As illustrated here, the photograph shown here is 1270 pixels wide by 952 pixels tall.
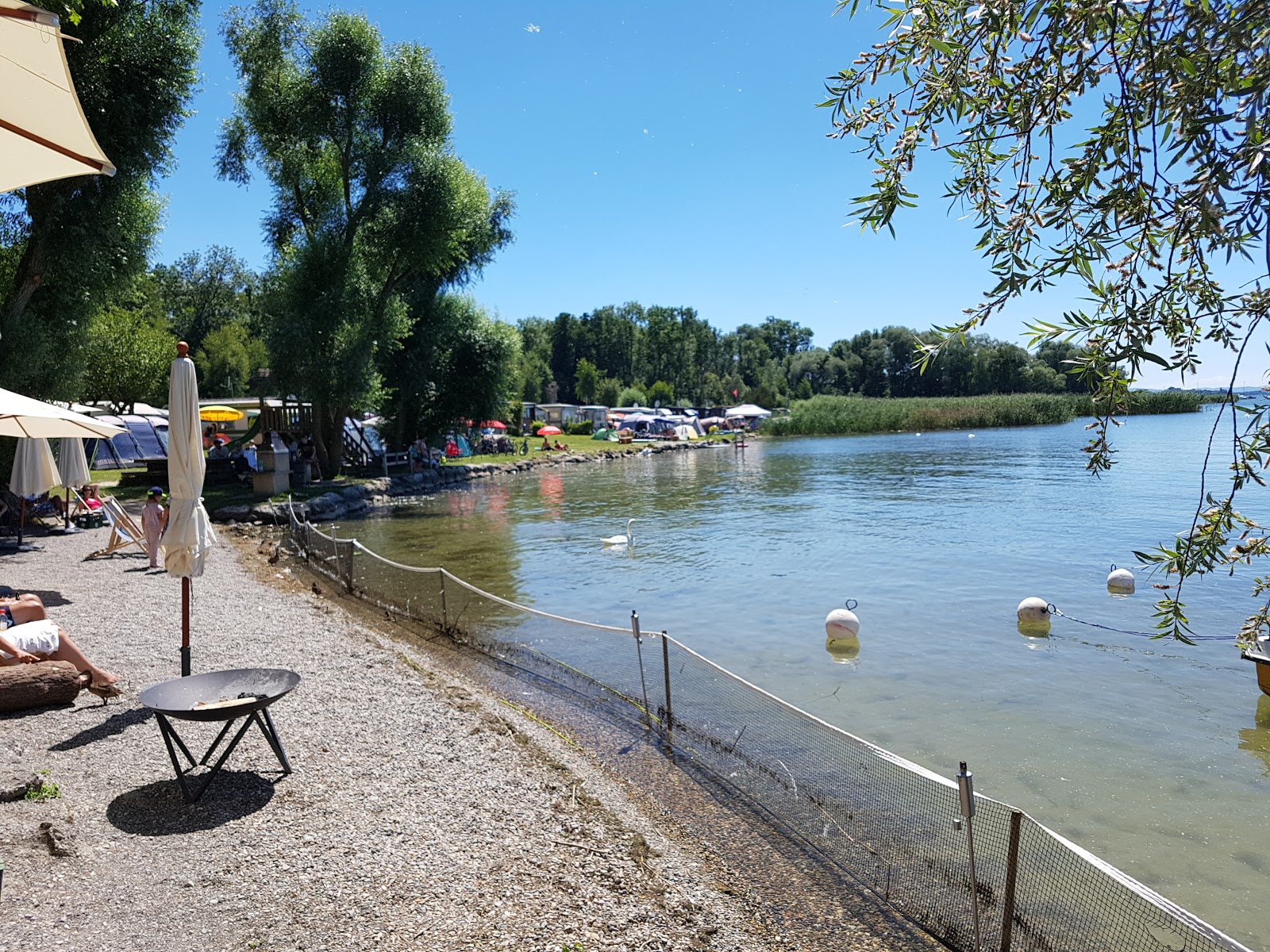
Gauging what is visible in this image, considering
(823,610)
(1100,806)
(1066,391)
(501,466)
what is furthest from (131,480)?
(1066,391)

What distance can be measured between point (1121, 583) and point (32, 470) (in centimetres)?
2060

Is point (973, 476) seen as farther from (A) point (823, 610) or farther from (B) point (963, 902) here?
(B) point (963, 902)

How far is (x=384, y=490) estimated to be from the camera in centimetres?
3216

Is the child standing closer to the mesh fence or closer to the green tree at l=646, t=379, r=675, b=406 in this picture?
the mesh fence

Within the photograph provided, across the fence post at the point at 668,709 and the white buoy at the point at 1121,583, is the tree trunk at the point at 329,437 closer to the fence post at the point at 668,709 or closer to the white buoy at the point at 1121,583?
the white buoy at the point at 1121,583

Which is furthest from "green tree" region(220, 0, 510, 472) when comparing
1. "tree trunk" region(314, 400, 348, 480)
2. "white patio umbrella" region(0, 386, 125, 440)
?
"white patio umbrella" region(0, 386, 125, 440)

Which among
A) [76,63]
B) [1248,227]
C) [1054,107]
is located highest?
[76,63]

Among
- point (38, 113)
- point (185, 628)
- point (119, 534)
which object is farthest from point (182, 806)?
point (119, 534)

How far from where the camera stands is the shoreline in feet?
76.4

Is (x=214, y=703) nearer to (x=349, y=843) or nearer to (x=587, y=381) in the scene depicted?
(x=349, y=843)

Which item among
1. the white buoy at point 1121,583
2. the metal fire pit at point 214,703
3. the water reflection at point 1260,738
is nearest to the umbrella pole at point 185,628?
the metal fire pit at point 214,703

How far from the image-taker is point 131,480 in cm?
2789

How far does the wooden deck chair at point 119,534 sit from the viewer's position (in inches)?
620

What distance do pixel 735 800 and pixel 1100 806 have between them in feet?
10.4
